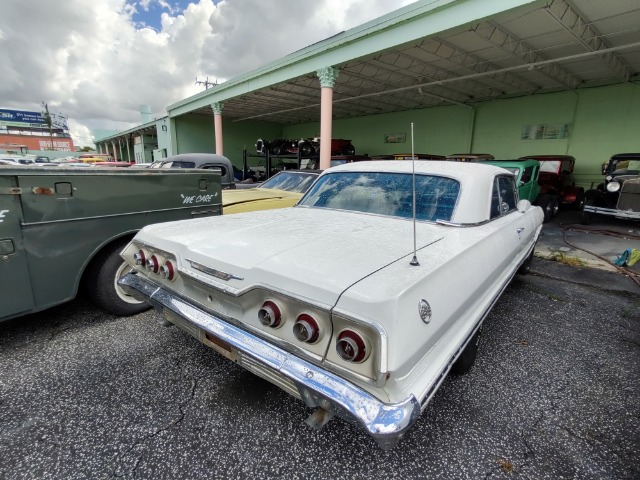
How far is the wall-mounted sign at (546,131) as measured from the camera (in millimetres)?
13109

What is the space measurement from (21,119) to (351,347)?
9063 centimetres

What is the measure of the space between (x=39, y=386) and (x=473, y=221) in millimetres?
3348

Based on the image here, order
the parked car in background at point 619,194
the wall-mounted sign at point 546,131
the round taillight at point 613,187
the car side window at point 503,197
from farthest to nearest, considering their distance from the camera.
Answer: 1. the wall-mounted sign at point 546,131
2. the round taillight at point 613,187
3. the parked car in background at point 619,194
4. the car side window at point 503,197

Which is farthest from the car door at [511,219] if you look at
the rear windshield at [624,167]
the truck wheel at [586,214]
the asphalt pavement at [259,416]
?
the rear windshield at [624,167]

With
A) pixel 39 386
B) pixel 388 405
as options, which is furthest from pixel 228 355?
pixel 39 386

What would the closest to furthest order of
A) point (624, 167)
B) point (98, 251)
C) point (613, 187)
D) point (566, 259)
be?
point (98, 251) < point (566, 259) < point (613, 187) < point (624, 167)

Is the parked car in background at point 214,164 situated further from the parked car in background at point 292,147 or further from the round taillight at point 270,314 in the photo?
the parked car in background at point 292,147

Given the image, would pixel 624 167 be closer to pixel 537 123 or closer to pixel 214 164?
pixel 537 123

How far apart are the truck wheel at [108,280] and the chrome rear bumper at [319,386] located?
158cm

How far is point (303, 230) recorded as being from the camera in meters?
2.32

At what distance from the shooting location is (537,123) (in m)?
13.8

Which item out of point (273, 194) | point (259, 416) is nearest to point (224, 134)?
→ point (273, 194)

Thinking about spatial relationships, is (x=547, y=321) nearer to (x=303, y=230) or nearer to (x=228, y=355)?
(x=303, y=230)

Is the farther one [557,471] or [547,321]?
[547,321]
